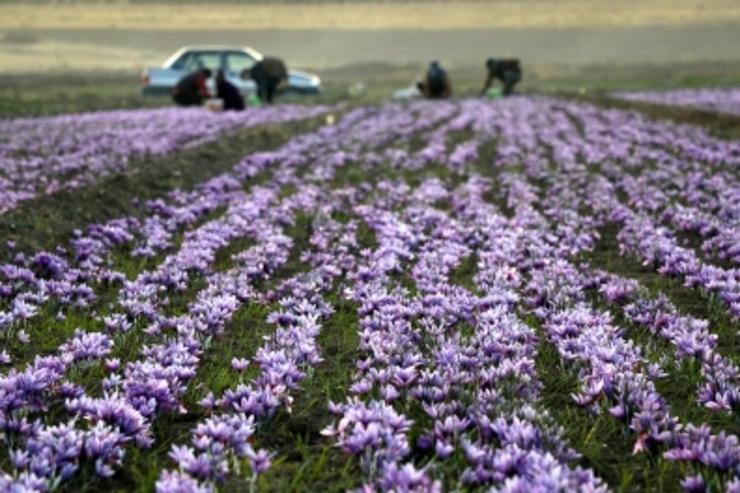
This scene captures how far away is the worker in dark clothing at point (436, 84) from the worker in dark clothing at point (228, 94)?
36.9 feet

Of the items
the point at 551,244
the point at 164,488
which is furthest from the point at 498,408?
the point at 551,244

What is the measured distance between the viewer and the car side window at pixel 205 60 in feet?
101

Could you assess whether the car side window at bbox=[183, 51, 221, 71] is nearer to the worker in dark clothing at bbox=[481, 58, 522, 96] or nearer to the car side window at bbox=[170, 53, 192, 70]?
the car side window at bbox=[170, 53, 192, 70]

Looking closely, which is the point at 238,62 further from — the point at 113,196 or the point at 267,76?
the point at 113,196

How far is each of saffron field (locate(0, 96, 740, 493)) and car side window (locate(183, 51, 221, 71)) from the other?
20.6m

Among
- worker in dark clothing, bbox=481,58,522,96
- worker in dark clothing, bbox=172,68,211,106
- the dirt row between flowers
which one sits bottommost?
the dirt row between flowers

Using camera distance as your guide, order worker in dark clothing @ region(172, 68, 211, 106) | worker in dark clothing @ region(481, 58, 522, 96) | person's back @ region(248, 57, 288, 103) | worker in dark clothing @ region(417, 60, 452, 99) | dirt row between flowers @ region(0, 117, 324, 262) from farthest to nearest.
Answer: worker in dark clothing @ region(481, 58, 522, 96) < worker in dark clothing @ region(417, 60, 452, 99) < person's back @ region(248, 57, 288, 103) < worker in dark clothing @ region(172, 68, 211, 106) < dirt row between flowers @ region(0, 117, 324, 262)

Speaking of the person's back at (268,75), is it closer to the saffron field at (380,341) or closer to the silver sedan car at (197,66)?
the silver sedan car at (197,66)

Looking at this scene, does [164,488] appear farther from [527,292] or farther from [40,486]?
[527,292]

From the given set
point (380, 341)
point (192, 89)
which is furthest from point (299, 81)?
point (380, 341)

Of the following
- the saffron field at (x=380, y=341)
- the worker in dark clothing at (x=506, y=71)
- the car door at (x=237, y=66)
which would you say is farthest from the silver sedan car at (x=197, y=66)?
the saffron field at (x=380, y=341)

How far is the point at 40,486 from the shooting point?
9.57ft

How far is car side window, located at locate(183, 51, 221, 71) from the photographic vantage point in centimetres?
3075

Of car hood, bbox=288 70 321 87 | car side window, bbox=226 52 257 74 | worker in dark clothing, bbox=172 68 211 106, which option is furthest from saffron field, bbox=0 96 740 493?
car hood, bbox=288 70 321 87
